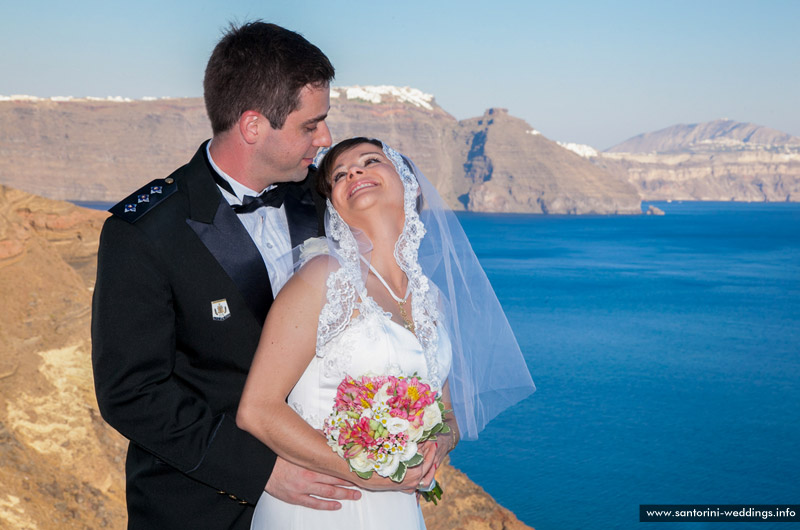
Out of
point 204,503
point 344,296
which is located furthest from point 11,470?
point 344,296

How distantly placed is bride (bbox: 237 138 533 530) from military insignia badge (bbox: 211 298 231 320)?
0.51 feet

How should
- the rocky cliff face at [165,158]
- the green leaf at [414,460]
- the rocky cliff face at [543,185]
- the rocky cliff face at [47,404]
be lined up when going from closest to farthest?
the green leaf at [414,460] < the rocky cliff face at [47,404] < the rocky cliff face at [165,158] < the rocky cliff face at [543,185]

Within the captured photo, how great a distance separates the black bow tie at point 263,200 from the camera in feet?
8.21

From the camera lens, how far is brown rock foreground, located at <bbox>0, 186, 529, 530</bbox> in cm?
658

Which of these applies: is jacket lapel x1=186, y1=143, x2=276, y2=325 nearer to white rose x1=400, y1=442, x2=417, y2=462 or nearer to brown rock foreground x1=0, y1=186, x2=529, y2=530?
white rose x1=400, y1=442, x2=417, y2=462

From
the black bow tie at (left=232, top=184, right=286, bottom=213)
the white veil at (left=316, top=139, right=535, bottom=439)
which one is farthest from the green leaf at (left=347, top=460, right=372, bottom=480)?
the black bow tie at (left=232, top=184, right=286, bottom=213)

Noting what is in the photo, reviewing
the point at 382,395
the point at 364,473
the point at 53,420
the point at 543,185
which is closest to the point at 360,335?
the point at 382,395

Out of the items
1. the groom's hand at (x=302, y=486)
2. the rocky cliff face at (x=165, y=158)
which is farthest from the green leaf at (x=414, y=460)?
the rocky cliff face at (x=165, y=158)

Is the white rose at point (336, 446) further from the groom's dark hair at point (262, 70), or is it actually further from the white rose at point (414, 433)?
the groom's dark hair at point (262, 70)

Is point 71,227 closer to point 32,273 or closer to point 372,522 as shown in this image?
point 32,273

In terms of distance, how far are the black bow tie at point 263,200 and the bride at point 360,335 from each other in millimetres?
203

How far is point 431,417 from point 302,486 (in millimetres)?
482

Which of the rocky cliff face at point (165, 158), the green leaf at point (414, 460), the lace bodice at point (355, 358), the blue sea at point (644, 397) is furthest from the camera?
the rocky cliff face at point (165, 158)

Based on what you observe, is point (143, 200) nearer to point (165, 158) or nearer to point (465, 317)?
point (465, 317)
